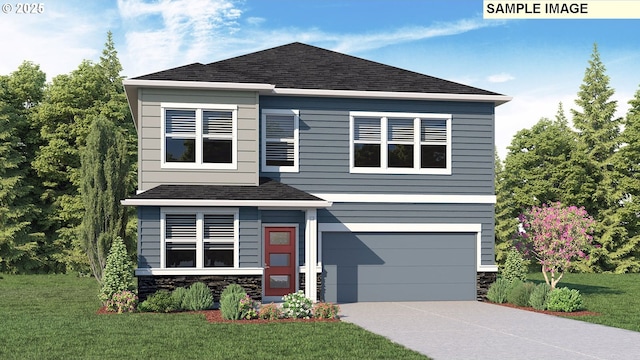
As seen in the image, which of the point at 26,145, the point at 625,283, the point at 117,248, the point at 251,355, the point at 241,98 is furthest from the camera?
the point at 26,145

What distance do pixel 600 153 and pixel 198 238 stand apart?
3196cm

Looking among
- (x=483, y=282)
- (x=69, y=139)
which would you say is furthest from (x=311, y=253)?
(x=69, y=139)

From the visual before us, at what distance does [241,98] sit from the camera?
66.4 feet

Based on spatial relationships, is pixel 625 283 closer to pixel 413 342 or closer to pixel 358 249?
pixel 358 249

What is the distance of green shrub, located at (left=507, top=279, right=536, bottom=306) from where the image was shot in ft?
64.9

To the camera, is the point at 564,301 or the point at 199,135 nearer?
the point at 564,301

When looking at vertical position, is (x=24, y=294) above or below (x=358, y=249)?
below

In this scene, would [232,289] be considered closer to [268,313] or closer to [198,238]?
[198,238]

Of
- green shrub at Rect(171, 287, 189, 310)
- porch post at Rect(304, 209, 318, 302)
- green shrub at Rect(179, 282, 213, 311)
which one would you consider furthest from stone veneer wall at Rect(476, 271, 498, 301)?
green shrub at Rect(171, 287, 189, 310)

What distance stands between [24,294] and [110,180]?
581 cm

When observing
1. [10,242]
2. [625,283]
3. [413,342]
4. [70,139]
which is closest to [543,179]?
[625,283]

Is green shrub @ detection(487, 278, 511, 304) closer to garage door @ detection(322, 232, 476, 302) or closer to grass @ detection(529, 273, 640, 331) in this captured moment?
garage door @ detection(322, 232, 476, 302)

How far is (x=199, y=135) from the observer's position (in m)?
20.1

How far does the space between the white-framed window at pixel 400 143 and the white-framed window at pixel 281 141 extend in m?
1.64
